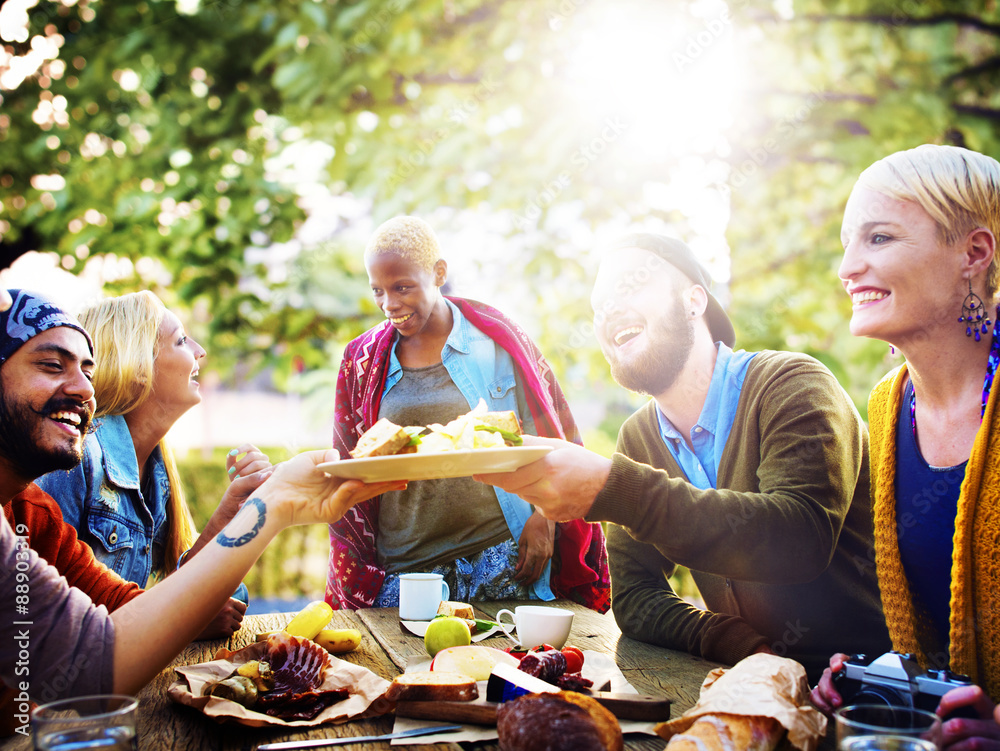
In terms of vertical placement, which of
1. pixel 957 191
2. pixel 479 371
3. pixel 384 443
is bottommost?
pixel 384 443

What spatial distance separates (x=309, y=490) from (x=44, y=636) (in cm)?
71

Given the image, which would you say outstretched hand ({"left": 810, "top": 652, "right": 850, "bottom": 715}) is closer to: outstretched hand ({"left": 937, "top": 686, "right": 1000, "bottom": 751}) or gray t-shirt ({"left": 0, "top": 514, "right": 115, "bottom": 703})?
outstretched hand ({"left": 937, "top": 686, "right": 1000, "bottom": 751})

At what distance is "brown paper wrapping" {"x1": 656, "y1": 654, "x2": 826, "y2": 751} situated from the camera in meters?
1.44

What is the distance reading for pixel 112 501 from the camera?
105 inches

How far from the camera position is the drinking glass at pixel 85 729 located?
3.96 ft

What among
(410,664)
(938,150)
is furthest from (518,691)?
(938,150)

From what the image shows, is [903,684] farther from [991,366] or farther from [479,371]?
[479,371]

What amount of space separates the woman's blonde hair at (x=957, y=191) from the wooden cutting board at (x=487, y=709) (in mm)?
1530

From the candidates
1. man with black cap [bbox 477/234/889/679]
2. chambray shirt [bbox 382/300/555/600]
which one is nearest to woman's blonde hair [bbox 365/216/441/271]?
chambray shirt [bbox 382/300/555/600]

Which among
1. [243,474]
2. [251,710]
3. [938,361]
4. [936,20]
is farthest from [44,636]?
[936,20]

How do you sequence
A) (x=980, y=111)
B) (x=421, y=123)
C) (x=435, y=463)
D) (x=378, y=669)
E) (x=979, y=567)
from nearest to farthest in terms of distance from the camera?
(x=435, y=463) → (x=979, y=567) → (x=378, y=669) → (x=980, y=111) → (x=421, y=123)

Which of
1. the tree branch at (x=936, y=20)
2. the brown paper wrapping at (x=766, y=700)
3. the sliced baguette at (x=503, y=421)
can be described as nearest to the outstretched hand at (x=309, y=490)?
the sliced baguette at (x=503, y=421)

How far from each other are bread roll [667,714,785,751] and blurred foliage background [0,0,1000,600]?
3639 millimetres

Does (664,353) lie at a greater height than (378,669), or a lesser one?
greater
